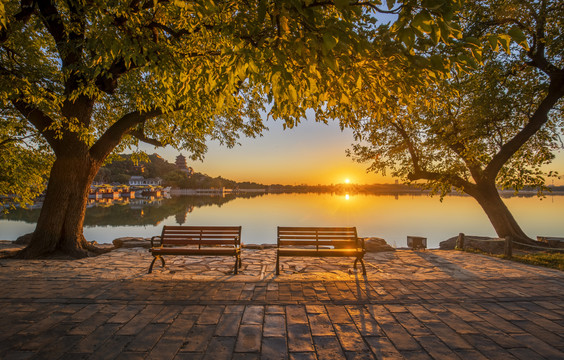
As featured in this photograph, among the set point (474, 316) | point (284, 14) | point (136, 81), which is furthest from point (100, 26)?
point (474, 316)

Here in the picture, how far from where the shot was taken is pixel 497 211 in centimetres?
1157

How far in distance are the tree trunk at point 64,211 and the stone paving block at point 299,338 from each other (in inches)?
275

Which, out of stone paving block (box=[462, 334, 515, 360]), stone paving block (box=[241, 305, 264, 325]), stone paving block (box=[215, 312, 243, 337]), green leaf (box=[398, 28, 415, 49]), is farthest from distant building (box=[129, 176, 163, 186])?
green leaf (box=[398, 28, 415, 49])

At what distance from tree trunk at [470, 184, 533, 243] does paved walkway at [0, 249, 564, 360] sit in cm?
622

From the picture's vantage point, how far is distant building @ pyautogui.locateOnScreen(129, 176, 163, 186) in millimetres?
139375

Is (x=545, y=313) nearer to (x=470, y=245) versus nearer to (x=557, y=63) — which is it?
(x=470, y=245)

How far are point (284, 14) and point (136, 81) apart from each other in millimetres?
5897

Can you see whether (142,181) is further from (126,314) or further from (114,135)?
(126,314)

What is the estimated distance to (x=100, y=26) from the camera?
175 inches

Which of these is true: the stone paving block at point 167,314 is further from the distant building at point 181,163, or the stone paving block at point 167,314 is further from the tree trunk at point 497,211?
the distant building at point 181,163

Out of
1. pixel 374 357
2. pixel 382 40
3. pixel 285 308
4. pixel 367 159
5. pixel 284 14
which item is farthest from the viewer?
pixel 367 159

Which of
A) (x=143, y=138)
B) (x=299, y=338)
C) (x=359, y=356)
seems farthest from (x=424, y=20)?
(x=143, y=138)

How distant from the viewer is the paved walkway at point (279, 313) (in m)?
2.82

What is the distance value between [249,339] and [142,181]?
15782 cm
